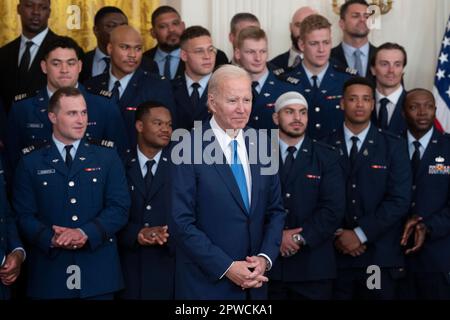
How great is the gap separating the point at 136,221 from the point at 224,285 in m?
1.39

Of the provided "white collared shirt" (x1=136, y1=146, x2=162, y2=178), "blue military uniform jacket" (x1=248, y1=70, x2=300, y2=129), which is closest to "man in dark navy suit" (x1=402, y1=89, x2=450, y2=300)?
"blue military uniform jacket" (x1=248, y1=70, x2=300, y2=129)

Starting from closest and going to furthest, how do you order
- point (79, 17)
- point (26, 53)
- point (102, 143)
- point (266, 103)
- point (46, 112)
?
point (102, 143) → point (46, 112) → point (266, 103) → point (26, 53) → point (79, 17)

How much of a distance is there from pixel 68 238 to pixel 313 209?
150 cm

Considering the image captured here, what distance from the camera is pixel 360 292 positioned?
22.8 ft

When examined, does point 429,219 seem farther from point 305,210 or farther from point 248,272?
point 248,272

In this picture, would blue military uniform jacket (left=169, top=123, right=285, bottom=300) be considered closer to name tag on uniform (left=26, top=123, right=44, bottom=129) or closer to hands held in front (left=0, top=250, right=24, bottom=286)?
hands held in front (left=0, top=250, right=24, bottom=286)

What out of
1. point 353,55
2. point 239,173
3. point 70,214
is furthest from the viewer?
point 353,55

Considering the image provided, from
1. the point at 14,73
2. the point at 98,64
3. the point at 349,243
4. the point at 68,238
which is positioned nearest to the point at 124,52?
the point at 98,64

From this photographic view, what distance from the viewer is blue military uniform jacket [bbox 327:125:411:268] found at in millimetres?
6879

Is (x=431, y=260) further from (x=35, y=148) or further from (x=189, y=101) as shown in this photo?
(x=35, y=148)

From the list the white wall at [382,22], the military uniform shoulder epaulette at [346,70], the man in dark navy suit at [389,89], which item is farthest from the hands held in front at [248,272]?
the white wall at [382,22]

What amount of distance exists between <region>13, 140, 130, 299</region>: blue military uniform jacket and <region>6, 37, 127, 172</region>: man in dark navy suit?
19.1 inches

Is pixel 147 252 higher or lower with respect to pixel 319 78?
lower

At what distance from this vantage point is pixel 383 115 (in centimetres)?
750
